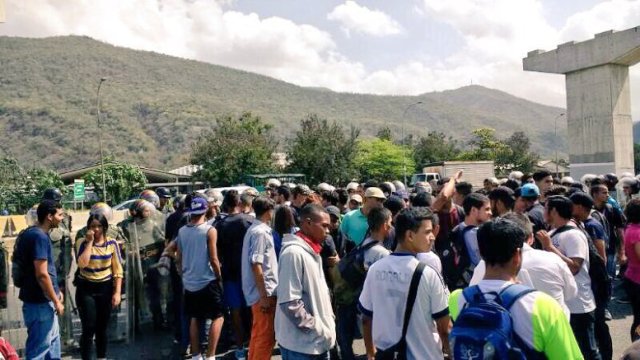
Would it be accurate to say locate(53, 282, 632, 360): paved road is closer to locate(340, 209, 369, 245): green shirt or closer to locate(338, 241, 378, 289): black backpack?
locate(340, 209, 369, 245): green shirt

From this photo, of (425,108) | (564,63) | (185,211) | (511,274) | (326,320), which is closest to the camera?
(511,274)

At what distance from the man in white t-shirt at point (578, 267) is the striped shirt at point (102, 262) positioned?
432 cm

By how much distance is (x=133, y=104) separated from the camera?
115 metres

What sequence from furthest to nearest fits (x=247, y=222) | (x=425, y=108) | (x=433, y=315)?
(x=425, y=108) < (x=247, y=222) < (x=433, y=315)

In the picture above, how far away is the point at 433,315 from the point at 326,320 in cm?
98

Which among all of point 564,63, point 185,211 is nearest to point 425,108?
point 564,63

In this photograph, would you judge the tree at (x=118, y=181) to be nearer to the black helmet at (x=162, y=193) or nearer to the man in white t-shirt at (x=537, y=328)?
the black helmet at (x=162, y=193)

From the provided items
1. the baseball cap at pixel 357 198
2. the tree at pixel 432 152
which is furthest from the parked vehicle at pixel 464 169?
the tree at pixel 432 152

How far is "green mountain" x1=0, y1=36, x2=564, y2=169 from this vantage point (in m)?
93.3

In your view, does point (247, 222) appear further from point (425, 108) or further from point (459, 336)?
point (425, 108)

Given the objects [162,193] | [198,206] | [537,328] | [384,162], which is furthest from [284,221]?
[384,162]

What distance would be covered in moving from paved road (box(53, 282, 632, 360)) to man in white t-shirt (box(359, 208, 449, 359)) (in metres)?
3.47

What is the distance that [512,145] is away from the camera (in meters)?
74.3

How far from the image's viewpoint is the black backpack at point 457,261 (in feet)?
16.7
